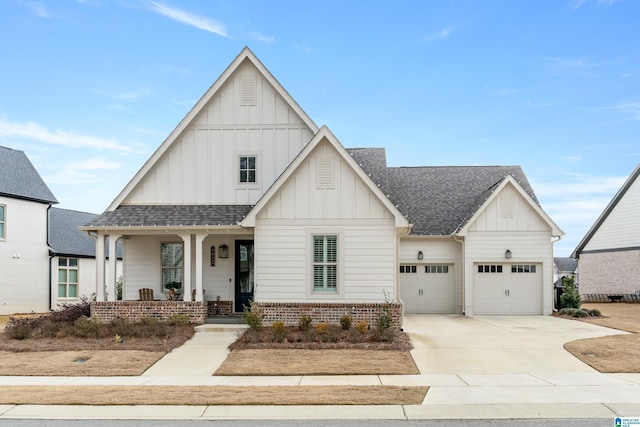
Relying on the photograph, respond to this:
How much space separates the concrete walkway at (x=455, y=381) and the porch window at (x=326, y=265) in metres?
2.89

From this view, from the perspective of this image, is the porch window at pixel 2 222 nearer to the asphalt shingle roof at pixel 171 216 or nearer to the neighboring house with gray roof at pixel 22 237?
the neighboring house with gray roof at pixel 22 237

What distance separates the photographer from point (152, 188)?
20891mm

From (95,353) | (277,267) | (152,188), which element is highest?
(152,188)

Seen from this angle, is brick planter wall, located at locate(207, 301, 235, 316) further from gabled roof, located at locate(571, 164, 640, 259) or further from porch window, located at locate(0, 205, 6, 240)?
gabled roof, located at locate(571, 164, 640, 259)

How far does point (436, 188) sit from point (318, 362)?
682 inches

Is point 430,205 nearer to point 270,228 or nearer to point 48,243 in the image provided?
point 270,228

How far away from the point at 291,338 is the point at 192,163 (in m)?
7.81

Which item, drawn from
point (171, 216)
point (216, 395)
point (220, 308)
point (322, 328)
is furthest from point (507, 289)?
point (216, 395)

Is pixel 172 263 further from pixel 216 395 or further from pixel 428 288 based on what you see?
pixel 216 395

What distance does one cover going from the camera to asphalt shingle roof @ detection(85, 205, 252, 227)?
19609 millimetres

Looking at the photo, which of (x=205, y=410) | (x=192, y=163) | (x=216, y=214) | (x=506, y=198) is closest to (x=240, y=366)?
(x=205, y=410)

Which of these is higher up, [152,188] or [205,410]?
[152,188]

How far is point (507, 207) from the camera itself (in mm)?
25047

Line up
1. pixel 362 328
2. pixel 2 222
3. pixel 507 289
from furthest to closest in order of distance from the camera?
pixel 2 222 < pixel 507 289 < pixel 362 328
